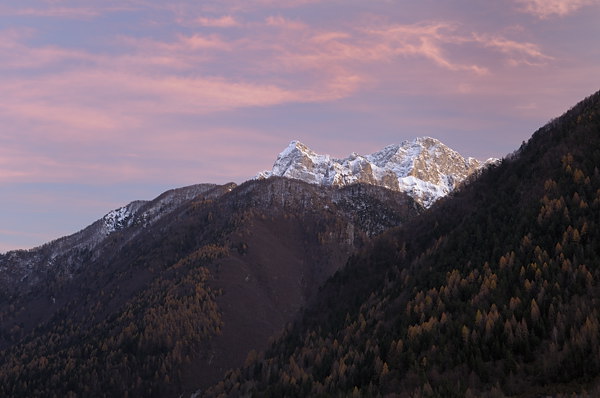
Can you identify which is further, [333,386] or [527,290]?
[333,386]

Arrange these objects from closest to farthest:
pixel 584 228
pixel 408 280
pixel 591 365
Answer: pixel 591 365 < pixel 584 228 < pixel 408 280

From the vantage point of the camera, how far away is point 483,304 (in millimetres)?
85000

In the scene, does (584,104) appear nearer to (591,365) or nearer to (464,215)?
(464,215)

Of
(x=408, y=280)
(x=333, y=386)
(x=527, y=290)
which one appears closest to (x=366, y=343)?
(x=333, y=386)

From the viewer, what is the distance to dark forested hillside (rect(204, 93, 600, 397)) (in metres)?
66.5

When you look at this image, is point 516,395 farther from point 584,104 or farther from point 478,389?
point 584,104

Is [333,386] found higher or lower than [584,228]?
lower

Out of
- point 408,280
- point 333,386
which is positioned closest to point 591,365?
point 333,386

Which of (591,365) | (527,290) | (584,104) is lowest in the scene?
(591,365)

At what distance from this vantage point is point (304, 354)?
440 feet

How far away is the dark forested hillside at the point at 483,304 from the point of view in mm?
66500

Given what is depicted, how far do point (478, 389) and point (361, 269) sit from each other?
106025mm

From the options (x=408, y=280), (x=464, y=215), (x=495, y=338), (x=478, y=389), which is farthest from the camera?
(x=464, y=215)

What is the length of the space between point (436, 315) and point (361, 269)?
7957 centimetres
